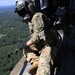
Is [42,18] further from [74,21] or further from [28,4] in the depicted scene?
[74,21]

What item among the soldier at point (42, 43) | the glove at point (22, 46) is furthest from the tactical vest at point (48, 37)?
the glove at point (22, 46)

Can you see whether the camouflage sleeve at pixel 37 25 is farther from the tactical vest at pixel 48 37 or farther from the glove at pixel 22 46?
the glove at pixel 22 46

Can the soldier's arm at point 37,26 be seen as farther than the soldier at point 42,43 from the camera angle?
Yes

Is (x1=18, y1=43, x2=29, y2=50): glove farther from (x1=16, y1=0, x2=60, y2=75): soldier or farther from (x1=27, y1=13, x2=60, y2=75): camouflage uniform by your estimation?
(x1=27, y1=13, x2=60, y2=75): camouflage uniform

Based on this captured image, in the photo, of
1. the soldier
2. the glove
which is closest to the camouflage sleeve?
the soldier

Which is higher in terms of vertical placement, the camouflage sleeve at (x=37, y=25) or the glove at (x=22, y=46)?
the camouflage sleeve at (x=37, y=25)

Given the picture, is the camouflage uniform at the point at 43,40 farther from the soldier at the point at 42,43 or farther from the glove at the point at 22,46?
the glove at the point at 22,46

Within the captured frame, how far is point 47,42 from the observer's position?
3266 millimetres

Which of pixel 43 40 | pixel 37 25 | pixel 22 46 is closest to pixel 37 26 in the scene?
pixel 37 25

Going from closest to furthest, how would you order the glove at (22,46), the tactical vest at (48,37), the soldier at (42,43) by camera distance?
the soldier at (42,43), the tactical vest at (48,37), the glove at (22,46)

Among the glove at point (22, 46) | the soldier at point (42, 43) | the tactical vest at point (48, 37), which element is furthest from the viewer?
the glove at point (22, 46)

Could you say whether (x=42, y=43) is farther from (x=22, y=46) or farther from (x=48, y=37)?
(x=22, y=46)

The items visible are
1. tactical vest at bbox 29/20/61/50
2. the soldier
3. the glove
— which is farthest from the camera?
the glove

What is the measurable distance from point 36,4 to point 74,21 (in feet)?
3.65
